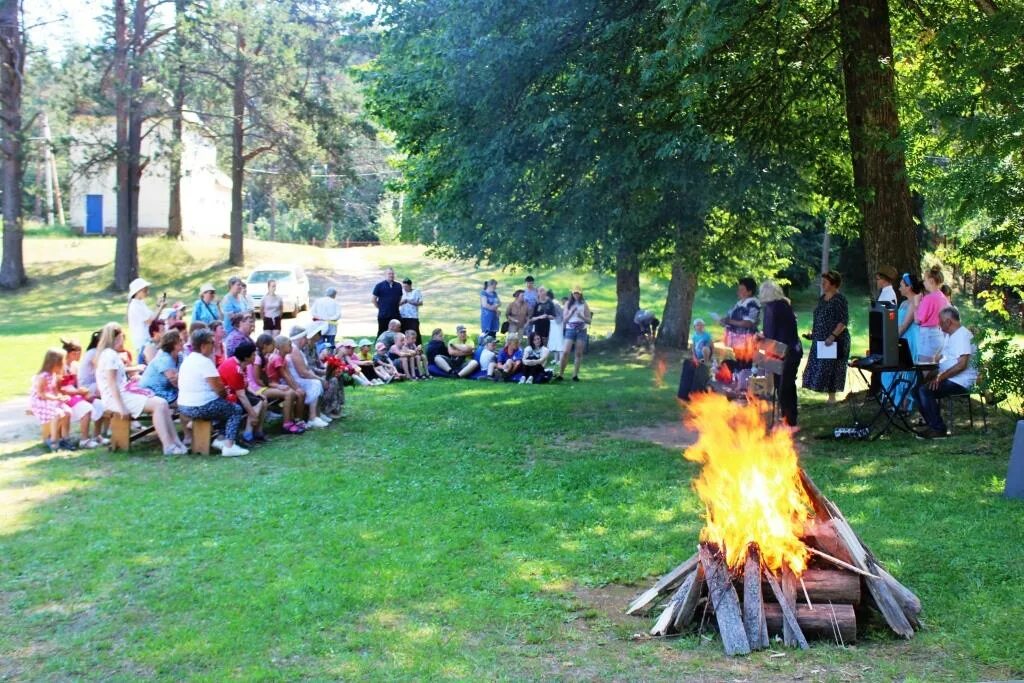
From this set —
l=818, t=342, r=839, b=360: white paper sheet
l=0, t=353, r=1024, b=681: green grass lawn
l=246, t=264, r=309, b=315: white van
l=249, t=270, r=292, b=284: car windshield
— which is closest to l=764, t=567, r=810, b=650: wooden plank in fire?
l=0, t=353, r=1024, b=681: green grass lawn

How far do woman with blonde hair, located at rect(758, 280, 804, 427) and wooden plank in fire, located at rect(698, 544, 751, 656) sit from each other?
637 centimetres

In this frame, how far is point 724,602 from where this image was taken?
586cm

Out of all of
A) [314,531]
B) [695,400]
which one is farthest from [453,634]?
[695,400]

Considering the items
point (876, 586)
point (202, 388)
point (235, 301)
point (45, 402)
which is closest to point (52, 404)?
point (45, 402)

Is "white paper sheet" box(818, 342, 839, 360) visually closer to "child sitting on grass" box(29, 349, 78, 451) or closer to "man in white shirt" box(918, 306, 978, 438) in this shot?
"man in white shirt" box(918, 306, 978, 438)

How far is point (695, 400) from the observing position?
1463 cm

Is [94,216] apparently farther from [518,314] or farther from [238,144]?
[518,314]

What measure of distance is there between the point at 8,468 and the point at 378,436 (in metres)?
4.11

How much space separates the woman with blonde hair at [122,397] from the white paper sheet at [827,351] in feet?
26.3

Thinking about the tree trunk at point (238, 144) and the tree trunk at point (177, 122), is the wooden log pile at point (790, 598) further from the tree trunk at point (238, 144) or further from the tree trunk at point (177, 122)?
the tree trunk at point (238, 144)

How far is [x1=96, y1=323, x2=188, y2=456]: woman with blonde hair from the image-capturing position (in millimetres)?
11461

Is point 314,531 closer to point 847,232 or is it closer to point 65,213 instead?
point 847,232

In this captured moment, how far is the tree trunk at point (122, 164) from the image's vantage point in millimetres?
33188

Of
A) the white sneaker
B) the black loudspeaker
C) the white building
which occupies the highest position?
the white building
